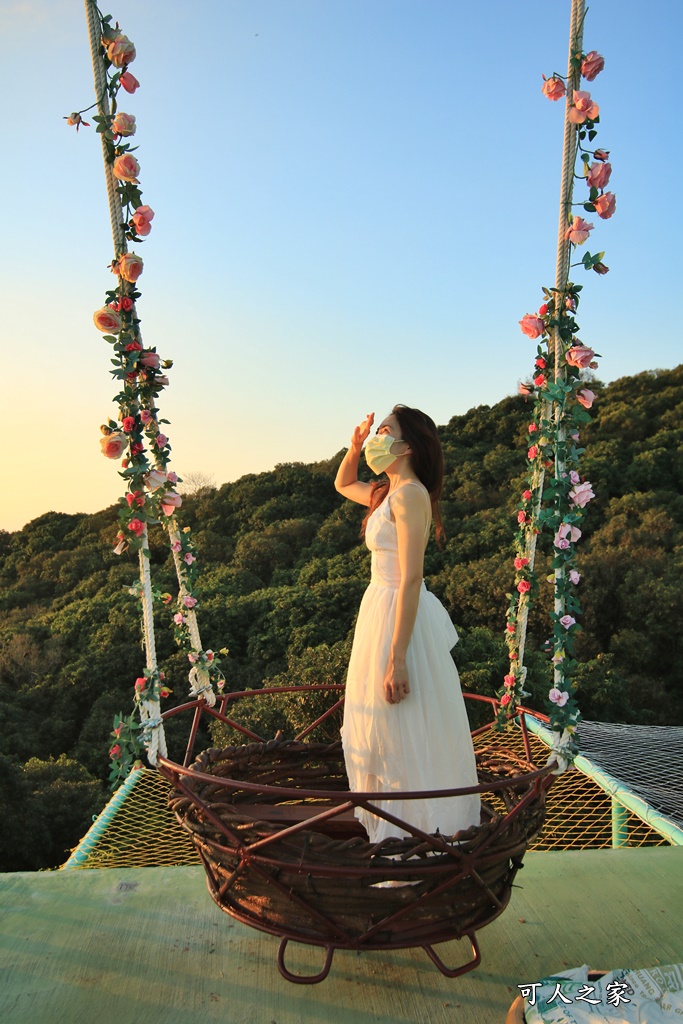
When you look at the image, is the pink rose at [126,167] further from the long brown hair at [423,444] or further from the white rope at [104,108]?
the long brown hair at [423,444]

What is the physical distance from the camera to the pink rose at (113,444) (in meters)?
1.97

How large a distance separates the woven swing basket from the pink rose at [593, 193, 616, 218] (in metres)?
1.36

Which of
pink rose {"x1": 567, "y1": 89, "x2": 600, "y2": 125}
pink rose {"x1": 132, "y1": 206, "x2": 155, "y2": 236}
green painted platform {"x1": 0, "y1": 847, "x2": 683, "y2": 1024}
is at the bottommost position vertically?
green painted platform {"x1": 0, "y1": 847, "x2": 683, "y2": 1024}

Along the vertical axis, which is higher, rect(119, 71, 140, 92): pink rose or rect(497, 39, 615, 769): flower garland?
rect(119, 71, 140, 92): pink rose

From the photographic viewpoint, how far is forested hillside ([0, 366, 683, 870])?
6.28 m

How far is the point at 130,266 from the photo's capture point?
1897mm

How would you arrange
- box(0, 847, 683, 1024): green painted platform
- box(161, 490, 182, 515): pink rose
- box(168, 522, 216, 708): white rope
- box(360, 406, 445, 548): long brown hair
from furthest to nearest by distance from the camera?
box(168, 522, 216, 708): white rope → box(161, 490, 182, 515): pink rose → box(360, 406, 445, 548): long brown hair → box(0, 847, 683, 1024): green painted platform

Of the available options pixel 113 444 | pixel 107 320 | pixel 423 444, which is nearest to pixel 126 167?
pixel 107 320

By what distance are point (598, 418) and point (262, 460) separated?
6.00 metres

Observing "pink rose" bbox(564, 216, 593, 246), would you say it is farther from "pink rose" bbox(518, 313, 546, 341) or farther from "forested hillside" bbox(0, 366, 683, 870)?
"forested hillside" bbox(0, 366, 683, 870)

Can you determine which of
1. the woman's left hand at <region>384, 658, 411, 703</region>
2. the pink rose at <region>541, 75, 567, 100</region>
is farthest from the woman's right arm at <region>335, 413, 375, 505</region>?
the pink rose at <region>541, 75, 567, 100</region>

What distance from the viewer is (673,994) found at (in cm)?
145

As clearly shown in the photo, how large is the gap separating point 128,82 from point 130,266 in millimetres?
473

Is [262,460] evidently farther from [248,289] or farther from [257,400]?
[248,289]
